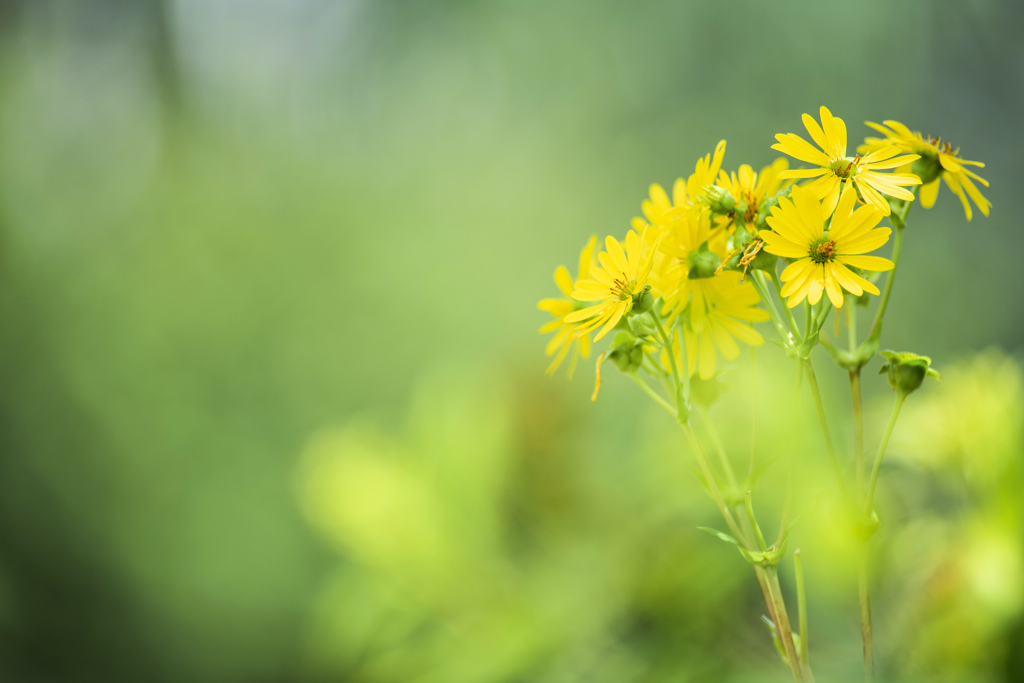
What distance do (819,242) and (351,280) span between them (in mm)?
1296

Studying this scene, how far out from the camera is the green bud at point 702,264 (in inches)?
10.0

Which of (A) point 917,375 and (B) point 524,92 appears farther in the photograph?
(B) point 524,92

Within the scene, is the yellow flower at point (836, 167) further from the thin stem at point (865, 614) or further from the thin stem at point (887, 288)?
the thin stem at point (865, 614)

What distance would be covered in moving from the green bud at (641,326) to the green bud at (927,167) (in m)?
0.16

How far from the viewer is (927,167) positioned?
0.29m

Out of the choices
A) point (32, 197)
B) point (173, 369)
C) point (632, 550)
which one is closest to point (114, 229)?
point (32, 197)

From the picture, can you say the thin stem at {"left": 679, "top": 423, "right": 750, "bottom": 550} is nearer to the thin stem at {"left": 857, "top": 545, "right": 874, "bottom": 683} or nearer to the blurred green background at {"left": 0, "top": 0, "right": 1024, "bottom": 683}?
the thin stem at {"left": 857, "top": 545, "right": 874, "bottom": 683}

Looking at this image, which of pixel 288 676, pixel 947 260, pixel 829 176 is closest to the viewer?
pixel 829 176

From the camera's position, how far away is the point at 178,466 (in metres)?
1.33

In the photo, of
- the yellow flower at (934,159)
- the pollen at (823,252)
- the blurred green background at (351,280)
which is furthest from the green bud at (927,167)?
the blurred green background at (351,280)

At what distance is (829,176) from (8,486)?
1677mm

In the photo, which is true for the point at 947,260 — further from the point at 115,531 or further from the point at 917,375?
the point at 115,531

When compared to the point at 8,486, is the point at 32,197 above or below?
above

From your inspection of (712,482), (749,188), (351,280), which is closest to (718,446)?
(712,482)
